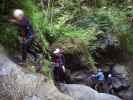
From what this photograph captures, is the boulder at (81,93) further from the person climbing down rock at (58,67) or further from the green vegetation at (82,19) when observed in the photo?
the green vegetation at (82,19)

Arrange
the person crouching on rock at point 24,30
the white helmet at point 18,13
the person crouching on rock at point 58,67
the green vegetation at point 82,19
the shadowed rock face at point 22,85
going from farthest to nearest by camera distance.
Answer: the green vegetation at point 82,19 < the person crouching on rock at point 58,67 < the white helmet at point 18,13 < the person crouching on rock at point 24,30 < the shadowed rock face at point 22,85

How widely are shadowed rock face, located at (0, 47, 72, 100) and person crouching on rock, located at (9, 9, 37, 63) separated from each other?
0.83m

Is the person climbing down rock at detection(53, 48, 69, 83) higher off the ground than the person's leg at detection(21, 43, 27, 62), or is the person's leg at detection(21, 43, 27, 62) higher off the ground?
the person's leg at detection(21, 43, 27, 62)

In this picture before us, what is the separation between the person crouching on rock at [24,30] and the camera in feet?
38.5

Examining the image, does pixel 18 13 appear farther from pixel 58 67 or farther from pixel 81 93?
pixel 81 93

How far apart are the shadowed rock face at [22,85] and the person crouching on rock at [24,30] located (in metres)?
0.83

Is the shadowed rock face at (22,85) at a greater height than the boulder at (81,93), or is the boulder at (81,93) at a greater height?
the shadowed rock face at (22,85)

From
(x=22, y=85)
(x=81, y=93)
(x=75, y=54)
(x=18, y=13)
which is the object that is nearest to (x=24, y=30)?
(x=18, y=13)

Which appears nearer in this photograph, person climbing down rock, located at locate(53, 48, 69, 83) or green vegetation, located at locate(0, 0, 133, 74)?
person climbing down rock, located at locate(53, 48, 69, 83)

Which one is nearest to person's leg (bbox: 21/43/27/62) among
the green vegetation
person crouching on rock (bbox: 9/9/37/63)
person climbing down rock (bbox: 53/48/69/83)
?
person crouching on rock (bbox: 9/9/37/63)

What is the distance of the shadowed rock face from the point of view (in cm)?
1053

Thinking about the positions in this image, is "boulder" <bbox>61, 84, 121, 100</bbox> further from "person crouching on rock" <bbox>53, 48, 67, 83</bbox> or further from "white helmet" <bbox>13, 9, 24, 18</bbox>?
"white helmet" <bbox>13, 9, 24, 18</bbox>

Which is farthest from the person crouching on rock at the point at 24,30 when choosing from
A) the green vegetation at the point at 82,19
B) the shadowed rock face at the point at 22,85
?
the green vegetation at the point at 82,19

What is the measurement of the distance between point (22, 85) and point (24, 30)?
1.85 meters
